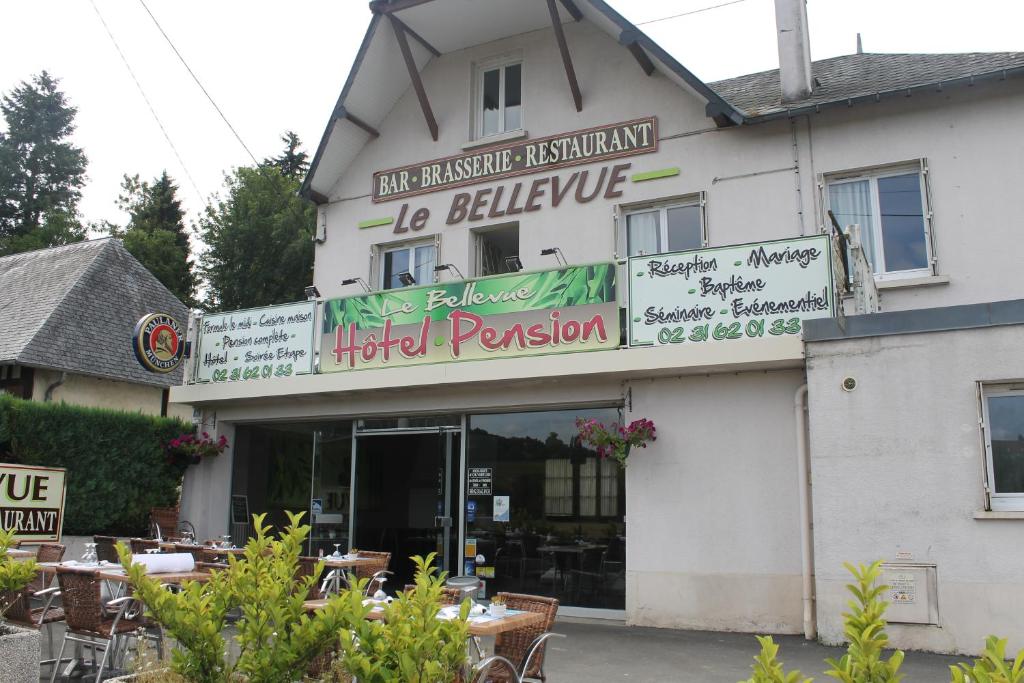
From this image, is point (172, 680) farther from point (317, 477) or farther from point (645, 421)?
point (317, 477)

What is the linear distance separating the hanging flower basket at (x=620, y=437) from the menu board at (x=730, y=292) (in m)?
1.02

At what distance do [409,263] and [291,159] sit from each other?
26.1 meters

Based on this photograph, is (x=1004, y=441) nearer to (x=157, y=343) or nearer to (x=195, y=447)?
(x=195, y=447)

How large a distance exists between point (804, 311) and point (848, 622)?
6.66 metres

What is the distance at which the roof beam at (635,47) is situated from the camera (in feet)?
39.6

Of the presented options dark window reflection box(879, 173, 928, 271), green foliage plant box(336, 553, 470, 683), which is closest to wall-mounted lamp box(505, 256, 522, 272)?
dark window reflection box(879, 173, 928, 271)

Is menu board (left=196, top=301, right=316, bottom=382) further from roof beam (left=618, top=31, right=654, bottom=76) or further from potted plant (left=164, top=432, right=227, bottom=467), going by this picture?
roof beam (left=618, top=31, right=654, bottom=76)

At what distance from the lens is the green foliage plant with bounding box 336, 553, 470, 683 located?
3619 millimetres

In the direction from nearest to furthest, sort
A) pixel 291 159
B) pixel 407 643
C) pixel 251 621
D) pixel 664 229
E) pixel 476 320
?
pixel 407 643 → pixel 251 621 → pixel 476 320 → pixel 664 229 → pixel 291 159

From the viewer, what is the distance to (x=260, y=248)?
102 feet

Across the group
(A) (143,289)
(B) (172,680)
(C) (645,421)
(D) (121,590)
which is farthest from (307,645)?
(A) (143,289)

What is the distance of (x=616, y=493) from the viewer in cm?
1087

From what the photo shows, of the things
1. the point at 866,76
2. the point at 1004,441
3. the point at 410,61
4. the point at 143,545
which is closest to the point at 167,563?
the point at 143,545

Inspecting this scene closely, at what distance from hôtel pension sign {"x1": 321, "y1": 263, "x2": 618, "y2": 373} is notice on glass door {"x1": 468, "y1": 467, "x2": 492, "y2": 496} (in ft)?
5.21
